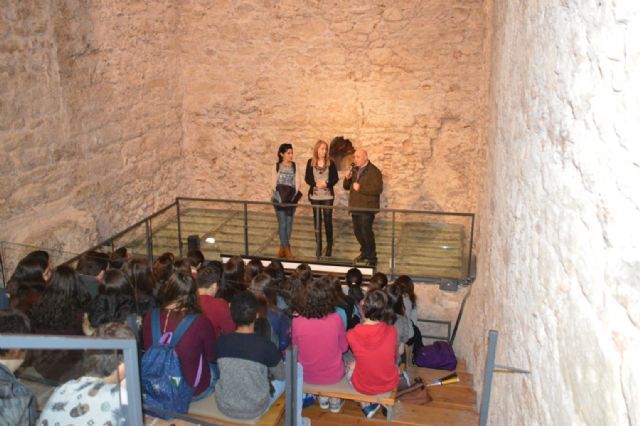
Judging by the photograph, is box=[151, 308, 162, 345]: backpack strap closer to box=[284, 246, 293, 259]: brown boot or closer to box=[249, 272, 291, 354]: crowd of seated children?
box=[249, 272, 291, 354]: crowd of seated children

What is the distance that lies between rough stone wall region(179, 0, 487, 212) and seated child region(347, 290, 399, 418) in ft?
12.3

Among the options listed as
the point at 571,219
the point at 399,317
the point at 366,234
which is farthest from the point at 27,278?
the point at 366,234

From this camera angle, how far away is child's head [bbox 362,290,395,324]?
159 inches

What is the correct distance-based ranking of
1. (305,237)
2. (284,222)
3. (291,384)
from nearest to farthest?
1. (291,384)
2. (284,222)
3. (305,237)

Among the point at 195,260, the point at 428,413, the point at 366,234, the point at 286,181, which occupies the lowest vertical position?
the point at 428,413

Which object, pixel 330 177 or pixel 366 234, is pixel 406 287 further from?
pixel 330 177

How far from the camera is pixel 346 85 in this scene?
793 cm

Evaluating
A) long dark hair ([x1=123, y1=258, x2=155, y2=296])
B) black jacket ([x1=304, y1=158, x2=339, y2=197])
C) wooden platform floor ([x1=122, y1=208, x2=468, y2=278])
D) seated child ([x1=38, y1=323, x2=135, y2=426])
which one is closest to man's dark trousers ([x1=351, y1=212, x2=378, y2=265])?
wooden platform floor ([x1=122, y1=208, x2=468, y2=278])

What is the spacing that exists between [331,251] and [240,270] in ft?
8.81

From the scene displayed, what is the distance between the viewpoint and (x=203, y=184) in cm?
873

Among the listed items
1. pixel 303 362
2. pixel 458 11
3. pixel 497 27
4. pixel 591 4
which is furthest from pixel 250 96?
pixel 591 4

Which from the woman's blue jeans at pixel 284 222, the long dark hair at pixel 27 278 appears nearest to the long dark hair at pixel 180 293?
the long dark hair at pixel 27 278

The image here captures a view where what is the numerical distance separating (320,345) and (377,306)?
46 centimetres

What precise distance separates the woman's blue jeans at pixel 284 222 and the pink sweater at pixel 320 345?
2.85 metres
